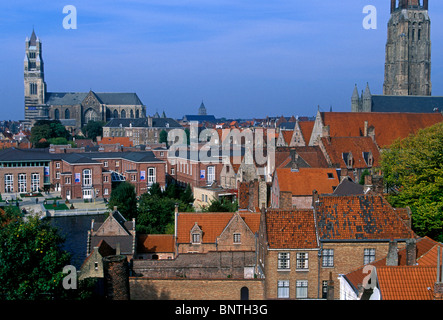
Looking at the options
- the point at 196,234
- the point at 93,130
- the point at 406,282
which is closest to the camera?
the point at 406,282

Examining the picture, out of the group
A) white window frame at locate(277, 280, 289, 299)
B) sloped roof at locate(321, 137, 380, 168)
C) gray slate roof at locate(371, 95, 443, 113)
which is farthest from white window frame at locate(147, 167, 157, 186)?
white window frame at locate(277, 280, 289, 299)

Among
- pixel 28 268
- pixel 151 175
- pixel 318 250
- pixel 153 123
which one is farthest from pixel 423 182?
pixel 153 123

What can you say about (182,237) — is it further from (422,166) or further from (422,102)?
(422,102)

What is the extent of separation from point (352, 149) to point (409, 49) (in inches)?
1858

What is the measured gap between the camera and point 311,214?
24.3 m

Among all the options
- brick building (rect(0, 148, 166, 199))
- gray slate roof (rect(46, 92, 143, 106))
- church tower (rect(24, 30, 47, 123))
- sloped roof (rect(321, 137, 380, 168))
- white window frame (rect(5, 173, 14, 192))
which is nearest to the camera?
sloped roof (rect(321, 137, 380, 168))

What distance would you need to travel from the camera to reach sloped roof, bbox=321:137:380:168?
54250mm

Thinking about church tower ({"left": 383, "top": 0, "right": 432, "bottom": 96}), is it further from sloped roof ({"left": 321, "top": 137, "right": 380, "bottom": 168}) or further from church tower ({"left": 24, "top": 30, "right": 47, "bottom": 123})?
church tower ({"left": 24, "top": 30, "right": 47, "bottom": 123})

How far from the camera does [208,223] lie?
3048 cm

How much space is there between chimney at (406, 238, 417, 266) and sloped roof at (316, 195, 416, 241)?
12.2 feet

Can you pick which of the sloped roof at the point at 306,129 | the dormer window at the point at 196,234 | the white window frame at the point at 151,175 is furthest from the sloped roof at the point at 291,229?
the white window frame at the point at 151,175

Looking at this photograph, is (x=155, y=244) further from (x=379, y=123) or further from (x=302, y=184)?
(x=379, y=123)

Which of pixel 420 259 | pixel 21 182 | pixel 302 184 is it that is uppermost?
pixel 302 184
